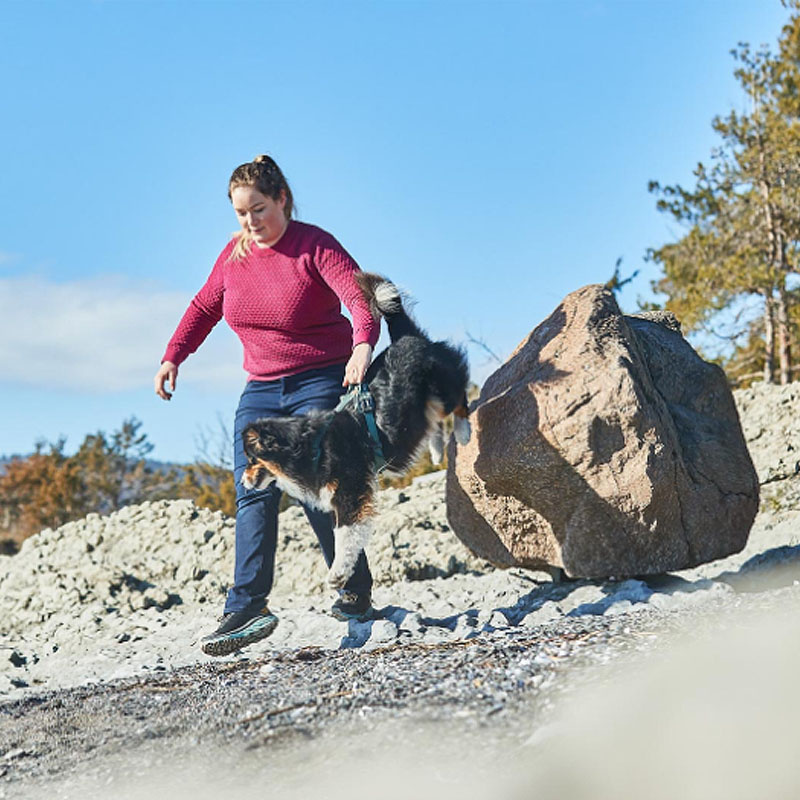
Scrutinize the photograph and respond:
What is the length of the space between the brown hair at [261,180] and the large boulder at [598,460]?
1.67 m

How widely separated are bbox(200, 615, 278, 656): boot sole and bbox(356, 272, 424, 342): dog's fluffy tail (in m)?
1.72

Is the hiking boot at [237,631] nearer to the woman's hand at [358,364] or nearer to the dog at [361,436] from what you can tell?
the dog at [361,436]

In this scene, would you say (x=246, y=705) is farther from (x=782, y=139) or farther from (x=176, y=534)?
(x=782, y=139)

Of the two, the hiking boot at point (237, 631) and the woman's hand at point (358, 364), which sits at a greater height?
the woman's hand at point (358, 364)

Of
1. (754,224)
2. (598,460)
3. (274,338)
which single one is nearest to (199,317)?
(274,338)

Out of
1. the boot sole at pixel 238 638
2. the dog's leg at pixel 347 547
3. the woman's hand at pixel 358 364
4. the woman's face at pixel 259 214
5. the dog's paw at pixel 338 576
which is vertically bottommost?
the boot sole at pixel 238 638

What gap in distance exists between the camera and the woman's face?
5.23m

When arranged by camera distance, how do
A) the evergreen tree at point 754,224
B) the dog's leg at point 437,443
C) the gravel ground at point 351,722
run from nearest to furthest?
the gravel ground at point 351,722, the dog's leg at point 437,443, the evergreen tree at point 754,224

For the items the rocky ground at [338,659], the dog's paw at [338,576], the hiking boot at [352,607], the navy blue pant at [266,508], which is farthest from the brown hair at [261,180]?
the rocky ground at [338,659]

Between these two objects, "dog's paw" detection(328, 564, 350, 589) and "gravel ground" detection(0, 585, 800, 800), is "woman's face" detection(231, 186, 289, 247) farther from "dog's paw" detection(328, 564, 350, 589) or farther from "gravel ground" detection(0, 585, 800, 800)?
"gravel ground" detection(0, 585, 800, 800)

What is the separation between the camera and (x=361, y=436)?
5102 millimetres

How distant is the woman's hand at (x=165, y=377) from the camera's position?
566cm

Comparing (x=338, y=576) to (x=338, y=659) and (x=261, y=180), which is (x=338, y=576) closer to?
(x=338, y=659)

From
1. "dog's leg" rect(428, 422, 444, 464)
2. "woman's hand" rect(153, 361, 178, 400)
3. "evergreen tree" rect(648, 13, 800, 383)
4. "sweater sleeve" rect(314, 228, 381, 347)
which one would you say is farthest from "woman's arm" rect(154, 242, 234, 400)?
"evergreen tree" rect(648, 13, 800, 383)
